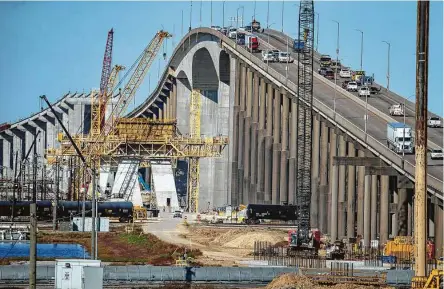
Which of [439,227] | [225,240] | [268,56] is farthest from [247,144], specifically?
[439,227]

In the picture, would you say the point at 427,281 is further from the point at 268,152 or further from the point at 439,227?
the point at 268,152

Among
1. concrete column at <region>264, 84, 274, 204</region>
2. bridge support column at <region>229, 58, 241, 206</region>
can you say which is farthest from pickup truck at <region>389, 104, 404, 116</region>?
bridge support column at <region>229, 58, 241, 206</region>

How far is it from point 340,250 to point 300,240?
5433 millimetres

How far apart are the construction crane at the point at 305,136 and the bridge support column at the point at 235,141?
38.6 metres

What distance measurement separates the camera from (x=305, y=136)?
429ft

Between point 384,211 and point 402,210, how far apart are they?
1.75 m

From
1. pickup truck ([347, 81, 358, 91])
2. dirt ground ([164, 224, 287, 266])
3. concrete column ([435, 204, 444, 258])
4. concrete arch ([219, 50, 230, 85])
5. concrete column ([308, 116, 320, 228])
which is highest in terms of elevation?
concrete arch ([219, 50, 230, 85])

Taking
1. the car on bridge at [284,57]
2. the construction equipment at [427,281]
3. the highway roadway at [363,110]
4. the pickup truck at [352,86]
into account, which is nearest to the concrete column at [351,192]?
the highway roadway at [363,110]

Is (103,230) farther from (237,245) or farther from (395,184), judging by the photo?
(395,184)

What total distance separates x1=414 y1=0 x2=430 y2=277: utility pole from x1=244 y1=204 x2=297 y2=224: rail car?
9550 cm

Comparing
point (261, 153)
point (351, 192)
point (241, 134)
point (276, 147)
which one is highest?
point (241, 134)

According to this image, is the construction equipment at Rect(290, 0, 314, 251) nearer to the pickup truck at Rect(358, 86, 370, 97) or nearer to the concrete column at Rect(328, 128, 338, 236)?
the concrete column at Rect(328, 128, 338, 236)

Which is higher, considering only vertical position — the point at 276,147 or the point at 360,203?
the point at 276,147

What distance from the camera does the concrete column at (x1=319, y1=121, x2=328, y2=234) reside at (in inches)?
5561
